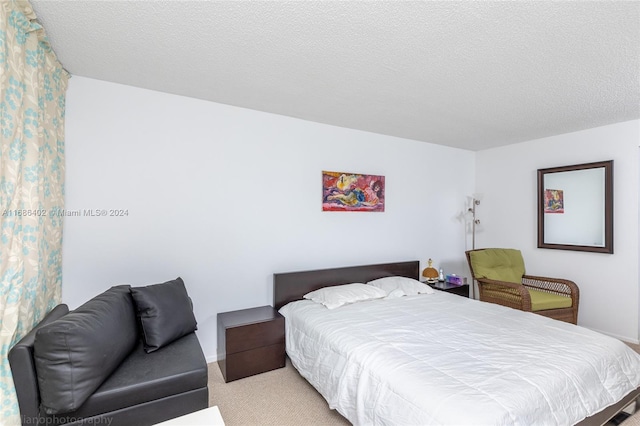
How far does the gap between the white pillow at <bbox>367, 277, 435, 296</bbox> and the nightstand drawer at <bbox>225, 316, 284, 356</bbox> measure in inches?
47.6

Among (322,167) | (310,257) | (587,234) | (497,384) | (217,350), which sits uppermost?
(322,167)

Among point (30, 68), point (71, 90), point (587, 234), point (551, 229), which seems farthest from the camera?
point (551, 229)

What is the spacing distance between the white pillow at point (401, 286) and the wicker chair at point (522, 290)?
782mm

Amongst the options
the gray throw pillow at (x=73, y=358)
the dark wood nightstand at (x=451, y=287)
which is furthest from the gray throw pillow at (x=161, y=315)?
the dark wood nightstand at (x=451, y=287)

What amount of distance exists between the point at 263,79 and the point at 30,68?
1.40m

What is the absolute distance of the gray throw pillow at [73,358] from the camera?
4.60 feet

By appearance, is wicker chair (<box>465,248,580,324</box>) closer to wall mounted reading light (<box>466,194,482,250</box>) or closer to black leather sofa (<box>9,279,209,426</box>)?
wall mounted reading light (<box>466,194,482,250</box>)

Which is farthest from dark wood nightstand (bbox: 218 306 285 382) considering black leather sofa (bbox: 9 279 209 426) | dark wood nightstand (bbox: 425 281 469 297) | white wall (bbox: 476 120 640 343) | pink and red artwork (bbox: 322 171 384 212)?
white wall (bbox: 476 120 640 343)

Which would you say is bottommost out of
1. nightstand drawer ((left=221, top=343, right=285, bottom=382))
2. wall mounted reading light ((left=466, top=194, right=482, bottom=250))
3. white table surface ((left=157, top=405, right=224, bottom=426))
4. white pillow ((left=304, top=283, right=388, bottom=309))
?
nightstand drawer ((left=221, top=343, right=285, bottom=382))

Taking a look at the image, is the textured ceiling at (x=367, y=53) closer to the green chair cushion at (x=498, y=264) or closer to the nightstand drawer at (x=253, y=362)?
the green chair cushion at (x=498, y=264)

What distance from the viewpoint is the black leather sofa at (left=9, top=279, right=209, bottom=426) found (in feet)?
4.61

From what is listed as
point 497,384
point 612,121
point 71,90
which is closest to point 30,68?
point 71,90

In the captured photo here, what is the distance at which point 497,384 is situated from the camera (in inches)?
58.7

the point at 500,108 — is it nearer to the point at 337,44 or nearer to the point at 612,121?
the point at 612,121
